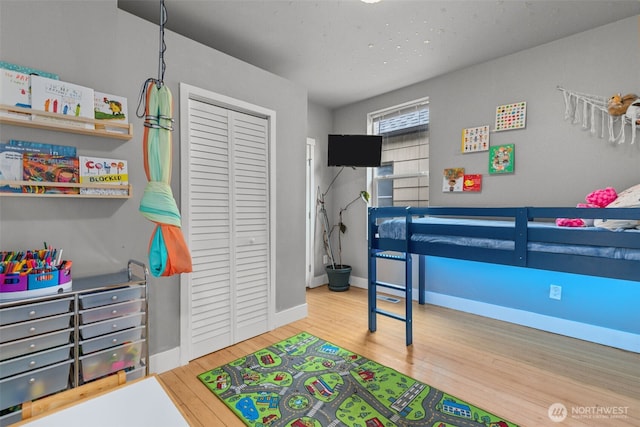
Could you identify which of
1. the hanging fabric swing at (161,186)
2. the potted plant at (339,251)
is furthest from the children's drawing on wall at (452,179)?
the hanging fabric swing at (161,186)

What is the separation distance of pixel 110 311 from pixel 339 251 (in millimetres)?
3293

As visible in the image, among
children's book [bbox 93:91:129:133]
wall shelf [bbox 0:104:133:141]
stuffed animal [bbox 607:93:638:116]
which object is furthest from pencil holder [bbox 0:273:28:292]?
stuffed animal [bbox 607:93:638:116]

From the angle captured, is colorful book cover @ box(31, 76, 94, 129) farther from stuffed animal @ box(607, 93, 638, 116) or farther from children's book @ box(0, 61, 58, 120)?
stuffed animal @ box(607, 93, 638, 116)

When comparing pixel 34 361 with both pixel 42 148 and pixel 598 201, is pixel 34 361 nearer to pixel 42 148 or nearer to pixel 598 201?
pixel 42 148

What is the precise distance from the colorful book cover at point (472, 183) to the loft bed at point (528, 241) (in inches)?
26.5

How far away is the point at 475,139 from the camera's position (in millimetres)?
3205

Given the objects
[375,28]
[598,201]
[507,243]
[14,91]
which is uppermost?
[375,28]

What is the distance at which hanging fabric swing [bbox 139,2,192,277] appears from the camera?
134 centimetres

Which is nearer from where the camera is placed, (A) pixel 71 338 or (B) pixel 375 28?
(A) pixel 71 338

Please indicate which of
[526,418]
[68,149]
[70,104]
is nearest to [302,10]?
[70,104]

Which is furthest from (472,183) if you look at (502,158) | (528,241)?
(528,241)

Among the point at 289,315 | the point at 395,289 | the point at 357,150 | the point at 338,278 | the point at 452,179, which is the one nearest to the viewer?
the point at 395,289

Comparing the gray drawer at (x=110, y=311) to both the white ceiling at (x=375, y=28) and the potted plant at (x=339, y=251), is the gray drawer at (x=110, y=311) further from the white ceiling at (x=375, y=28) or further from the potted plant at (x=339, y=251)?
the potted plant at (x=339, y=251)

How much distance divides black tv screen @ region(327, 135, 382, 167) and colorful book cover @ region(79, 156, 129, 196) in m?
2.51
